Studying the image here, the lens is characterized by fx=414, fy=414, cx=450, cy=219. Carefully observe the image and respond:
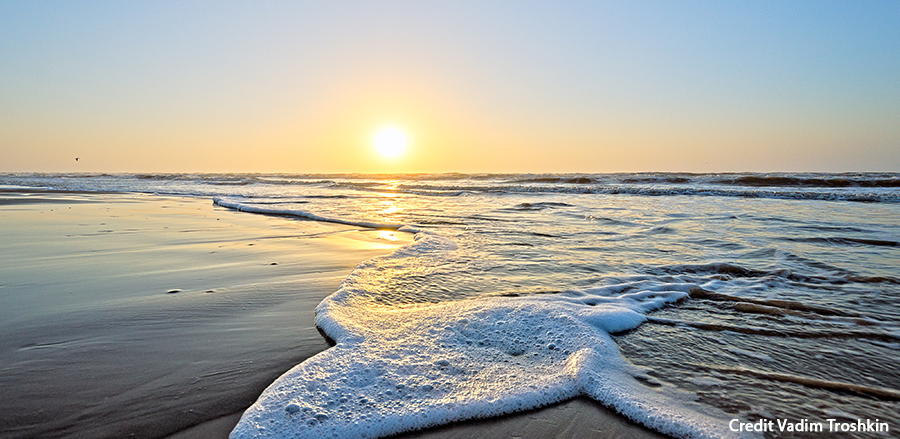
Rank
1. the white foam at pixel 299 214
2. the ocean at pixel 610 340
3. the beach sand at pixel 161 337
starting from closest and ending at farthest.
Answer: the beach sand at pixel 161 337, the ocean at pixel 610 340, the white foam at pixel 299 214

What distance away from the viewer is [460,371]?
2.22 m

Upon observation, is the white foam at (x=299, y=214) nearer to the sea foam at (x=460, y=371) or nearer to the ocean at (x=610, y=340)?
the ocean at (x=610, y=340)

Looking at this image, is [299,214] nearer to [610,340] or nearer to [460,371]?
[460,371]

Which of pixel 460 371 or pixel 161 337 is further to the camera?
pixel 161 337

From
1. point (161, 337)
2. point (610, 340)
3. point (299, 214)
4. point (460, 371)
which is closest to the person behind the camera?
point (460, 371)

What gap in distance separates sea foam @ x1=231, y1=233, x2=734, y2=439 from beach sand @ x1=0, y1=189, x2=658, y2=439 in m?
0.10

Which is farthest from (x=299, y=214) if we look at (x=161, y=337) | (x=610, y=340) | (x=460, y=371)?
(x=610, y=340)

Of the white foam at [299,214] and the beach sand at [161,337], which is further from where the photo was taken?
the white foam at [299,214]

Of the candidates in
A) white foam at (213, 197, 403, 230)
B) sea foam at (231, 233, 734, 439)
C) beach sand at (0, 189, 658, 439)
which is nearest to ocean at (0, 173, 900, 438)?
sea foam at (231, 233, 734, 439)

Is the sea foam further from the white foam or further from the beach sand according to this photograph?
the white foam

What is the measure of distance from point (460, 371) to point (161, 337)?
184 cm

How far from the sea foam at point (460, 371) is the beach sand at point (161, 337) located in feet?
0.32

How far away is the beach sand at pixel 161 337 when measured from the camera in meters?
1.77

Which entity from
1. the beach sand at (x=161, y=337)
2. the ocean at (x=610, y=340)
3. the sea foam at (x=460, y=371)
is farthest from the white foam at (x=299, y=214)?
the sea foam at (x=460, y=371)
